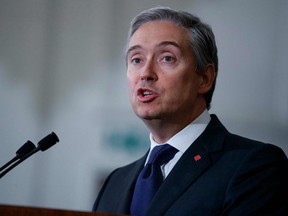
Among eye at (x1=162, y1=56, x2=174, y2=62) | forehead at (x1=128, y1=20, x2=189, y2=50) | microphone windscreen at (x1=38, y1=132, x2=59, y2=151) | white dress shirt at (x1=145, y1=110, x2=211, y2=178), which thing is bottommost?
white dress shirt at (x1=145, y1=110, x2=211, y2=178)

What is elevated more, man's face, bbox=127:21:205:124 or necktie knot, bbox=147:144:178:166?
man's face, bbox=127:21:205:124

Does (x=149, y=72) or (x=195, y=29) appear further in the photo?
(x=195, y=29)

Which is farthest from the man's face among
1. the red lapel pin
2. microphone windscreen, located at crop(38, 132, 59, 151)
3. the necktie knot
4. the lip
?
microphone windscreen, located at crop(38, 132, 59, 151)

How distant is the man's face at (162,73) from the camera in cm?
169

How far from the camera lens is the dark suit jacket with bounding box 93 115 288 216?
4.46ft

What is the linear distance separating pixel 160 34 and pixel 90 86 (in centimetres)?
88

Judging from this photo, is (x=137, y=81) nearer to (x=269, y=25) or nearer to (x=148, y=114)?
(x=148, y=114)

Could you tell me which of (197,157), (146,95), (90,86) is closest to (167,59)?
(146,95)

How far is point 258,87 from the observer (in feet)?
7.15

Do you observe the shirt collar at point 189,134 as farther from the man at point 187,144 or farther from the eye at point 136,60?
the eye at point 136,60

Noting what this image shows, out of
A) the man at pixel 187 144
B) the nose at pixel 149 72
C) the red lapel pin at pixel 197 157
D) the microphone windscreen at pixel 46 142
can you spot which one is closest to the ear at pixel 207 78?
the man at pixel 187 144

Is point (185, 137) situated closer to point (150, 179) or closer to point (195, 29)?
point (150, 179)

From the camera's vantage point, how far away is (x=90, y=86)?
254 centimetres

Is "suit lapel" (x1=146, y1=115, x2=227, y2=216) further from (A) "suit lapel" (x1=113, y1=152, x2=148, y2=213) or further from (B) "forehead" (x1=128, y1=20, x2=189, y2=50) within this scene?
(B) "forehead" (x1=128, y1=20, x2=189, y2=50)
